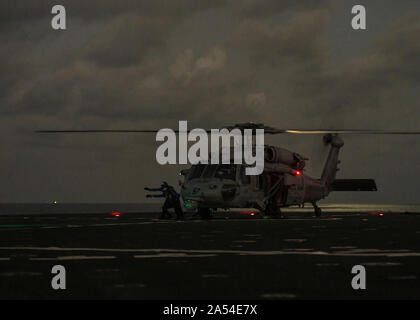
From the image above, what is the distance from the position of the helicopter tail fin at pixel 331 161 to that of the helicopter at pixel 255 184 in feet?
2.98

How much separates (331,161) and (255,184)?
1228 centimetres

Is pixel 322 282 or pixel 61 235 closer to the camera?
pixel 322 282

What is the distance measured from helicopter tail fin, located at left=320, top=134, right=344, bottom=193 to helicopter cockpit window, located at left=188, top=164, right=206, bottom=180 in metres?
13.0

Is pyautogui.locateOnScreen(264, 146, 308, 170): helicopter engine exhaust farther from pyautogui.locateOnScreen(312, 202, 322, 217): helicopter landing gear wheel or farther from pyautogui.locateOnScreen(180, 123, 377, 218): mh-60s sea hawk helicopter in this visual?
pyautogui.locateOnScreen(312, 202, 322, 217): helicopter landing gear wheel

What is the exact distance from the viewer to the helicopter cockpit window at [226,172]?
41.9 m

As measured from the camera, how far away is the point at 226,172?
42219mm

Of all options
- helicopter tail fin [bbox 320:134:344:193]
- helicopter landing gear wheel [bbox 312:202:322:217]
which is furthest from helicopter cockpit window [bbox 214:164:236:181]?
helicopter tail fin [bbox 320:134:344:193]

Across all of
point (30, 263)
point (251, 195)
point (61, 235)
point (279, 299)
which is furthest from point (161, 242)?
point (251, 195)

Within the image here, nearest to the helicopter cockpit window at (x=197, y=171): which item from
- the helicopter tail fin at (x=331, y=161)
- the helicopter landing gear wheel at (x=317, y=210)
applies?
the helicopter landing gear wheel at (x=317, y=210)

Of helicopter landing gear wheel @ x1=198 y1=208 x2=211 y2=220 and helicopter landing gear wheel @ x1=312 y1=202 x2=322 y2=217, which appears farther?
helicopter landing gear wheel @ x1=312 y1=202 x2=322 y2=217

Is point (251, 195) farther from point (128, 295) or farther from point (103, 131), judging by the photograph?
point (128, 295)

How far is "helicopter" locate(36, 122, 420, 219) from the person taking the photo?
41.4m

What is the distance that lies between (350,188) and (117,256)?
6470cm
